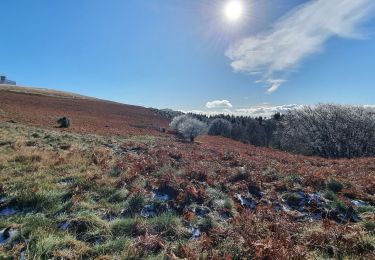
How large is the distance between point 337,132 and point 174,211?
35.4m

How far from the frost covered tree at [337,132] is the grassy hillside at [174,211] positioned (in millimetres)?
27839

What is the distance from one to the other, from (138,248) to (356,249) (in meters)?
3.82

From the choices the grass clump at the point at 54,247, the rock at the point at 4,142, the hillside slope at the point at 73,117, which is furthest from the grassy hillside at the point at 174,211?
the hillside slope at the point at 73,117

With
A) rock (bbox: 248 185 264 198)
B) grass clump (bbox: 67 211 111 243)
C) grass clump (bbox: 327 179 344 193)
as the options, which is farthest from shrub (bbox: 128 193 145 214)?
grass clump (bbox: 327 179 344 193)

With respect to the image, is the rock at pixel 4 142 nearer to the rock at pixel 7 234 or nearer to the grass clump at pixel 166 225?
the rock at pixel 7 234

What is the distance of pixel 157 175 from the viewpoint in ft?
32.0

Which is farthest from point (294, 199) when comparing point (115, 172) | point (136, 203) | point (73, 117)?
point (73, 117)

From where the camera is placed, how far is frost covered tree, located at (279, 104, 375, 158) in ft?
119

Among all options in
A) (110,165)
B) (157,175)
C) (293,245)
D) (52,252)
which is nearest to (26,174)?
(110,165)

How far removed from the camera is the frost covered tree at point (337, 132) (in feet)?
119

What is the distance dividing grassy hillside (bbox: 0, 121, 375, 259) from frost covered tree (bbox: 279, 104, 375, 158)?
91.3 feet

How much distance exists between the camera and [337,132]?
36656mm

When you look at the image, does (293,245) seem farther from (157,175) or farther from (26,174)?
(26,174)

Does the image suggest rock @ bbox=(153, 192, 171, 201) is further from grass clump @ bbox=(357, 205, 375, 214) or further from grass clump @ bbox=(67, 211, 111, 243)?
grass clump @ bbox=(357, 205, 375, 214)
